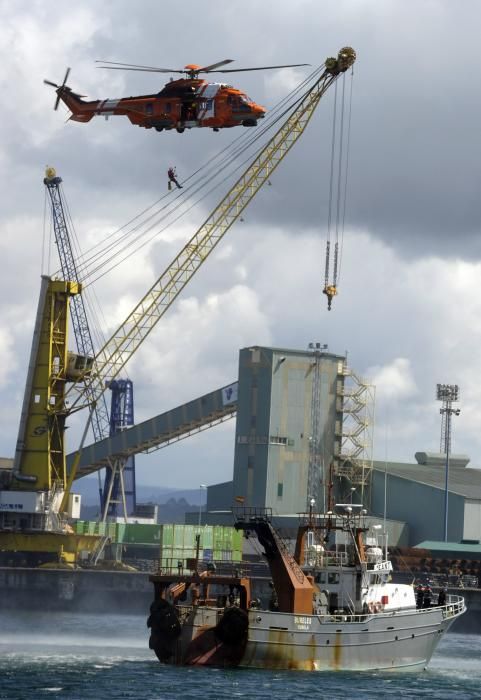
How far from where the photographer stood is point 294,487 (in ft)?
488

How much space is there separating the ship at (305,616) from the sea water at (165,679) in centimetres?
87

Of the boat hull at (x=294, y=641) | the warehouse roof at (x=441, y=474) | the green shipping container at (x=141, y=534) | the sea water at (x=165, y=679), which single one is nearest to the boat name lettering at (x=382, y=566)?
the boat hull at (x=294, y=641)

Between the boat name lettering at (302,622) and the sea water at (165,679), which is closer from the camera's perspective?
the sea water at (165,679)

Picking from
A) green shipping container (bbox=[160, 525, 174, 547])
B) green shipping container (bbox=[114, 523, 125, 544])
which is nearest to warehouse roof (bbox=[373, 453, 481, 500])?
green shipping container (bbox=[160, 525, 174, 547])

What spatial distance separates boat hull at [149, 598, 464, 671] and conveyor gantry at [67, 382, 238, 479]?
271 ft

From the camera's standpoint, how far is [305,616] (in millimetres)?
70188

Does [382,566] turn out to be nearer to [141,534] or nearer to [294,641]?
[294,641]

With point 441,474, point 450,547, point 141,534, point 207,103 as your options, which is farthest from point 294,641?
point 441,474

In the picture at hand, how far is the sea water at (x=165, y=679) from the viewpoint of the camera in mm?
63575

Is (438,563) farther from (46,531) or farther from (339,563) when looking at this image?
(339,563)

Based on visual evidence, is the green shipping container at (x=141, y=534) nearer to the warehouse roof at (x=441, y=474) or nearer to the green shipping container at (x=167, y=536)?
the green shipping container at (x=167, y=536)

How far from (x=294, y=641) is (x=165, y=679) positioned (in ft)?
22.3

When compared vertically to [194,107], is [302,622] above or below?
below

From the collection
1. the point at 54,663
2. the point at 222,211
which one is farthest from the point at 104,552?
the point at 54,663
